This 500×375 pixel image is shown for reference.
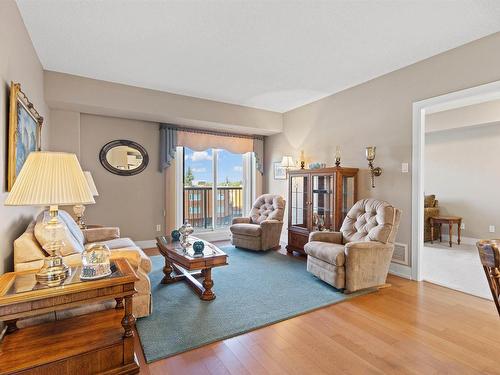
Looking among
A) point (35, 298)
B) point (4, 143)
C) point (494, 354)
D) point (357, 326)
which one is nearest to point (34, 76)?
point (4, 143)

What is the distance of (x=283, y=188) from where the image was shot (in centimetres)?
552

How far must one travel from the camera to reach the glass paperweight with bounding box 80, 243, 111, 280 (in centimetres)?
160

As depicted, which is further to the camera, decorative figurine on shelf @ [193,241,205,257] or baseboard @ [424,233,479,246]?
baseboard @ [424,233,479,246]

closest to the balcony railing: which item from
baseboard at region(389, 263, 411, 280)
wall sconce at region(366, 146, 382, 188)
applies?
wall sconce at region(366, 146, 382, 188)

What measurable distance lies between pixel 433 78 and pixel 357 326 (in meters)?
2.87

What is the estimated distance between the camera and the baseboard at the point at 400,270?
10.9 feet

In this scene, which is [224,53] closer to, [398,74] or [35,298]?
[398,74]

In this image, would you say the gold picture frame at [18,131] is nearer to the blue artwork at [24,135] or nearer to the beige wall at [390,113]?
the blue artwork at [24,135]

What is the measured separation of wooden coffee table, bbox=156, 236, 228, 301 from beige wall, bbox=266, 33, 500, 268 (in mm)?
2409

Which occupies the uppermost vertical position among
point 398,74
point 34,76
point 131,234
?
point 398,74

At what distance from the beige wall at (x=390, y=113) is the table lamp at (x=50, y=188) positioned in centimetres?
345

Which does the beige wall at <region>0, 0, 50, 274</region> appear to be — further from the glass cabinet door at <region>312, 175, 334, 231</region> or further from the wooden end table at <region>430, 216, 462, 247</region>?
the wooden end table at <region>430, 216, 462, 247</region>

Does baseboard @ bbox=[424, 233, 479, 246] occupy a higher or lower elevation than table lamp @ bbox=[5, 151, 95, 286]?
lower

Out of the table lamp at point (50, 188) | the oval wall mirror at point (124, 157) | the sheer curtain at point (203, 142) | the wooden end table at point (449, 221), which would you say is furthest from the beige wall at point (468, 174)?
the table lamp at point (50, 188)
